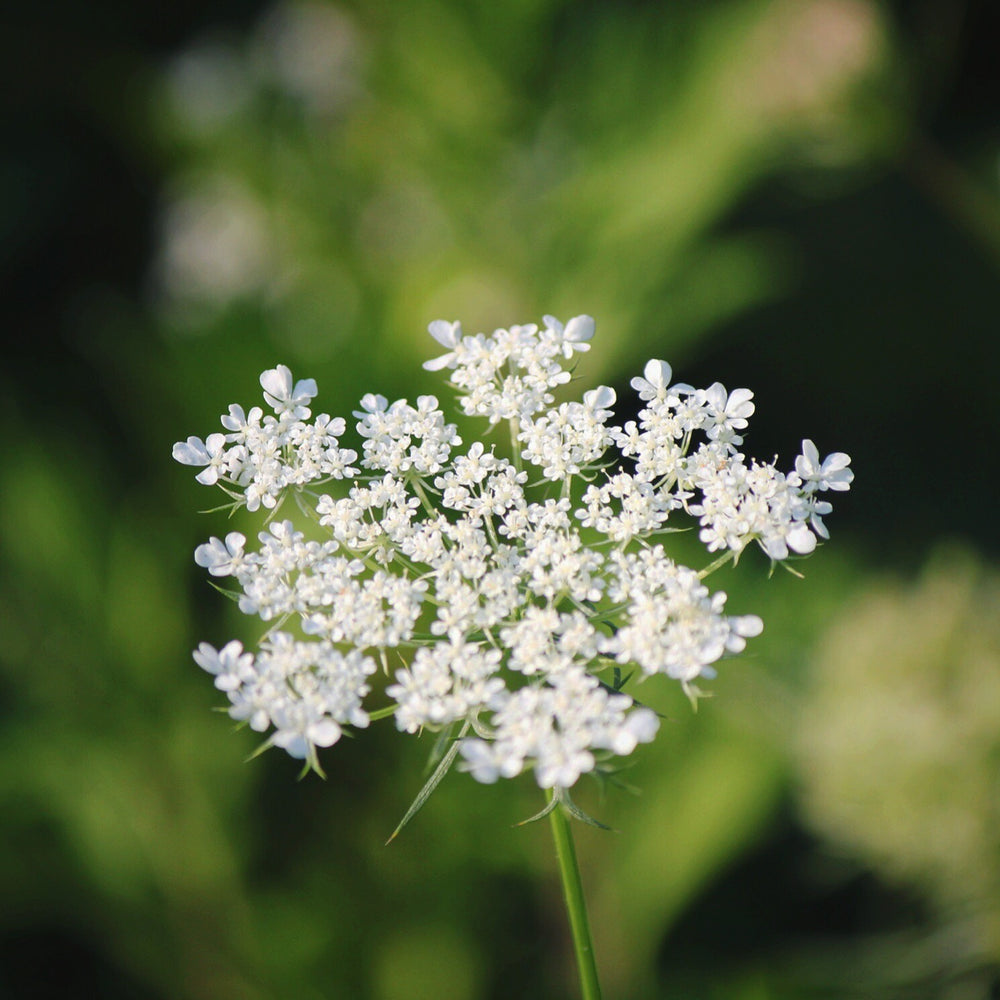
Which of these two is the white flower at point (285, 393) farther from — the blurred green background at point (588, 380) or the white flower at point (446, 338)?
the blurred green background at point (588, 380)

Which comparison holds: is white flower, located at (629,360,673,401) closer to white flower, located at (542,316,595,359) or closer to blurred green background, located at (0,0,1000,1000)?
white flower, located at (542,316,595,359)

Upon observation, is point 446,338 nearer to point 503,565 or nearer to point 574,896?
point 503,565

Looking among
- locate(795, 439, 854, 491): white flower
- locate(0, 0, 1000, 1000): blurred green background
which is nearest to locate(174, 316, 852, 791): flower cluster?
locate(795, 439, 854, 491): white flower

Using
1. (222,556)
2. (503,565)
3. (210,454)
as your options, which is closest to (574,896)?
(503,565)

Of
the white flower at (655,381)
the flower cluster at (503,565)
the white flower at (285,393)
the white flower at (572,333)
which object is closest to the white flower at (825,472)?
the flower cluster at (503,565)

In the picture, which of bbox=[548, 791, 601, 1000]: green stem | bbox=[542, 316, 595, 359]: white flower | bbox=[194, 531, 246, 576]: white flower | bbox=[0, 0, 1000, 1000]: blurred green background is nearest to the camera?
bbox=[548, 791, 601, 1000]: green stem
